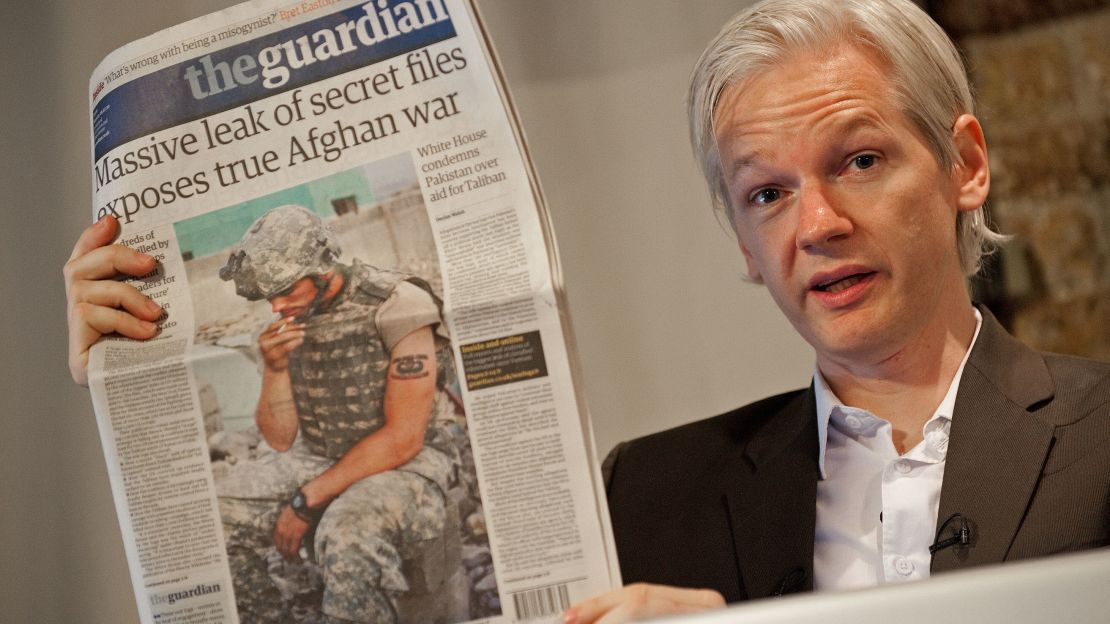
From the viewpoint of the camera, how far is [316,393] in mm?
940

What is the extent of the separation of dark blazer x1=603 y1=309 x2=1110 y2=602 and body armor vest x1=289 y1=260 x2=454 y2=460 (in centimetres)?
51

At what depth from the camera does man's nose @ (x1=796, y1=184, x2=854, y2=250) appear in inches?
42.3

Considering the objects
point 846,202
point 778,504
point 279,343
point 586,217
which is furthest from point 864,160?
point 586,217

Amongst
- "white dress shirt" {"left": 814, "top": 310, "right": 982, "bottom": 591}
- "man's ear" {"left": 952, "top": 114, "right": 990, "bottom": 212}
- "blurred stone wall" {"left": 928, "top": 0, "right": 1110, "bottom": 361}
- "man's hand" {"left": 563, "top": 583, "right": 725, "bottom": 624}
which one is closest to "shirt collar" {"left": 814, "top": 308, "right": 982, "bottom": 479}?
"white dress shirt" {"left": 814, "top": 310, "right": 982, "bottom": 591}

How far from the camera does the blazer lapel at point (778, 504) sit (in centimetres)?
116

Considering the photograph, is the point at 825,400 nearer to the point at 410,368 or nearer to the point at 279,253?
the point at 410,368

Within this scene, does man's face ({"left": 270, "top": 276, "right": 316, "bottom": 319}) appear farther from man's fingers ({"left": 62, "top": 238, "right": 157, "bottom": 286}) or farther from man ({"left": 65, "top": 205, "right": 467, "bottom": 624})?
man's fingers ({"left": 62, "top": 238, "right": 157, "bottom": 286})

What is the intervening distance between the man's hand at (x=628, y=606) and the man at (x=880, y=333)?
1.09 feet

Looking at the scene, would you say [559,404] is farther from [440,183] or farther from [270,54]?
[270,54]

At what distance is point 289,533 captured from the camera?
94cm

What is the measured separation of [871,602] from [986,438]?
0.52 meters

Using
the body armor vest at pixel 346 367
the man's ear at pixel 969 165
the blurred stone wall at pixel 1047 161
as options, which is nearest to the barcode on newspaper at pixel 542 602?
the body armor vest at pixel 346 367

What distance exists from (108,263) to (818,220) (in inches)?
Answer: 29.6

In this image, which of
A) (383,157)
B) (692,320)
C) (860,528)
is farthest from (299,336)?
(692,320)
